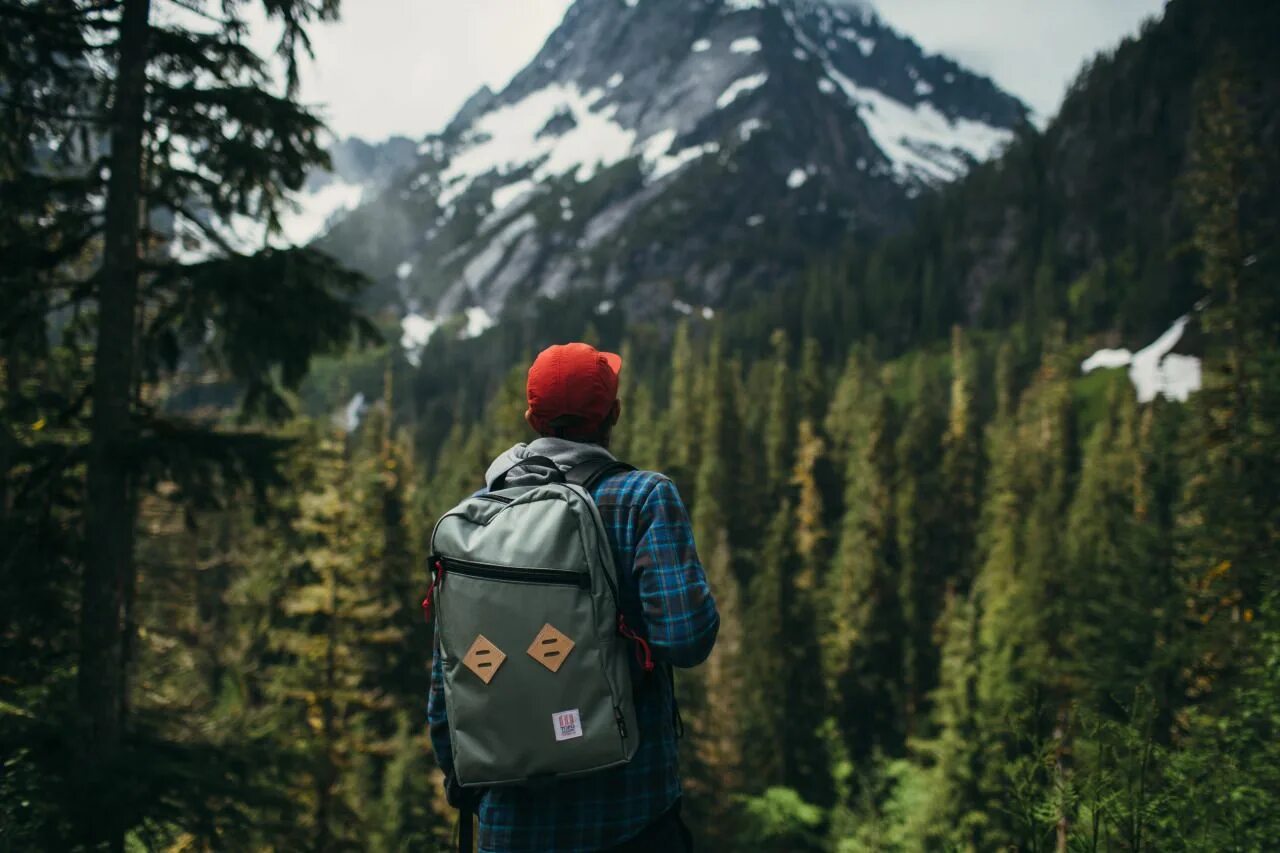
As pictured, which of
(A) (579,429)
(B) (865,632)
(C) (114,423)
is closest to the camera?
(A) (579,429)

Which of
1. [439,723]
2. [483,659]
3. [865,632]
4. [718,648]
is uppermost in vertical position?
Result: [483,659]

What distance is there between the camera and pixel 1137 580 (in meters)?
29.3

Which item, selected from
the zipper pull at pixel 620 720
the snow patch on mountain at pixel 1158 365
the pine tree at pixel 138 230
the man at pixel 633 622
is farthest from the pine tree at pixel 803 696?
the snow patch on mountain at pixel 1158 365

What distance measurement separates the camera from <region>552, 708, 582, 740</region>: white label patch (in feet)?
8.95

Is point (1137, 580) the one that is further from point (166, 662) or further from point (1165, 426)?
point (166, 662)

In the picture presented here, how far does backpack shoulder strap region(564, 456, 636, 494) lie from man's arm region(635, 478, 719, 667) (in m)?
0.19

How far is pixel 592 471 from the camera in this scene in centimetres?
303

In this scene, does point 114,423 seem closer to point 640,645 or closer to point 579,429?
point 579,429

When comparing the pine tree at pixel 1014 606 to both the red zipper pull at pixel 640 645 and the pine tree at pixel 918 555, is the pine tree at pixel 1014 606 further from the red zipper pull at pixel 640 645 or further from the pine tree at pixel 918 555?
the red zipper pull at pixel 640 645

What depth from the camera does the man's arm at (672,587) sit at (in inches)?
111

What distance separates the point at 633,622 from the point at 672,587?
0.78ft

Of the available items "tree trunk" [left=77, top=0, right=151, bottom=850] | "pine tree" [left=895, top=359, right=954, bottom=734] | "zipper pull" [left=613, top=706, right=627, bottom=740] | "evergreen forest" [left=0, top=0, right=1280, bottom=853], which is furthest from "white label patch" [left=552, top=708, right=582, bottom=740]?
"pine tree" [left=895, top=359, right=954, bottom=734]

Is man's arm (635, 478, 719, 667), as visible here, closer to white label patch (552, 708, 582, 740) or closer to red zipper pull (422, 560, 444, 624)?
white label patch (552, 708, 582, 740)

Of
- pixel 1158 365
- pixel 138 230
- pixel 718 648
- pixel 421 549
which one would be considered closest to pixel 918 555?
pixel 718 648
